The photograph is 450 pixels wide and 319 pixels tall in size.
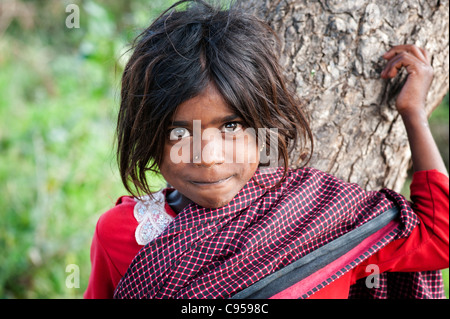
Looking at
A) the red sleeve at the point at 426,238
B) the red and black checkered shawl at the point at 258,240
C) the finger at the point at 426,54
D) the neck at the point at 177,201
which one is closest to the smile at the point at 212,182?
the red and black checkered shawl at the point at 258,240

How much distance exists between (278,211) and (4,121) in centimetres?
350

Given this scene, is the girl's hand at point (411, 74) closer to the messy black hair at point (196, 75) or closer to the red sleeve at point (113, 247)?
the messy black hair at point (196, 75)

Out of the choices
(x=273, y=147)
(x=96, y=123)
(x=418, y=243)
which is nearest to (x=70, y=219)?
(x=96, y=123)

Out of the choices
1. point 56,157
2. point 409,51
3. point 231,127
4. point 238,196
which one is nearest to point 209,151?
point 231,127

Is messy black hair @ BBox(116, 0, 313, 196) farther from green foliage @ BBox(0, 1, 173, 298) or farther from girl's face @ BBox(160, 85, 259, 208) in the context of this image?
green foliage @ BBox(0, 1, 173, 298)

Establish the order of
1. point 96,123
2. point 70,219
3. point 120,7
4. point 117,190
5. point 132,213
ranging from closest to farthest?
point 132,213
point 70,219
point 117,190
point 96,123
point 120,7

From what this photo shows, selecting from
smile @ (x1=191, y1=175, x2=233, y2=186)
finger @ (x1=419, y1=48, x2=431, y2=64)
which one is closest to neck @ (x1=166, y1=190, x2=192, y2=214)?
smile @ (x1=191, y1=175, x2=233, y2=186)

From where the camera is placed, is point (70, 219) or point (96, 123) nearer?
point (70, 219)

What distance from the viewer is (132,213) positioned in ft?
4.77

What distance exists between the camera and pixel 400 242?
1.42 m

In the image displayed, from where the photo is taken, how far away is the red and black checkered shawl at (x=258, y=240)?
1.27 metres

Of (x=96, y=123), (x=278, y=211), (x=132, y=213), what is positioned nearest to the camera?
(x=278, y=211)

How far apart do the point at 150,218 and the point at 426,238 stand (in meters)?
0.87
